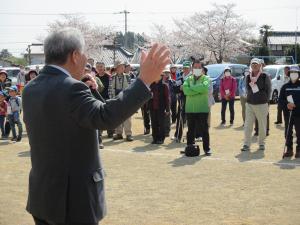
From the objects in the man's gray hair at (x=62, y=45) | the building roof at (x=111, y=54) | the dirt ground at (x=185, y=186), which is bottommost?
the dirt ground at (x=185, y=186)

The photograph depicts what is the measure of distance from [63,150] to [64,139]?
0.20 feet

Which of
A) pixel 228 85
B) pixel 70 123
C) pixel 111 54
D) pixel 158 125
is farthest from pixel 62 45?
pixel 111 54

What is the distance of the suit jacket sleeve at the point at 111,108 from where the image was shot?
223 cm

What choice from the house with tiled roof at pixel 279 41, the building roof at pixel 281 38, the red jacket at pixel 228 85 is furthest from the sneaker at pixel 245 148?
the building roof at pixel 281 38

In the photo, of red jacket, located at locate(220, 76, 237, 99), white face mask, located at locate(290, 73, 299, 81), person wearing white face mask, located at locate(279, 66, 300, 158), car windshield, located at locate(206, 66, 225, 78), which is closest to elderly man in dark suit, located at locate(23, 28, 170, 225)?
person wearing white face mask, located at locate(279, 66, 300, 158)

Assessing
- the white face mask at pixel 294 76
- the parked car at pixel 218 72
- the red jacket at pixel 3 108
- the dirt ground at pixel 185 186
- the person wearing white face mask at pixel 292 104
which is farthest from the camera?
the parked car at pixel 218 72

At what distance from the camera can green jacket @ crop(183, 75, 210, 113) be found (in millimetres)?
9109

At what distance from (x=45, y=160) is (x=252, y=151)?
772 cm

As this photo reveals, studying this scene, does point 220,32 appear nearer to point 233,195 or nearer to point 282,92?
point 282,92

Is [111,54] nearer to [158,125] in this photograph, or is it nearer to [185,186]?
[158,125]

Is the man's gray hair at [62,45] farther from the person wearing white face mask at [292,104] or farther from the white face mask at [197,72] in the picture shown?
the person wearing white face mask at [292,104]

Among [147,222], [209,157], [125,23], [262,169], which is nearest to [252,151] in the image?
[209,157]

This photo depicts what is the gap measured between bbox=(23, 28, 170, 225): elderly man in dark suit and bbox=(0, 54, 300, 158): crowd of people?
545 cm

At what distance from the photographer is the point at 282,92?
29.9ft
